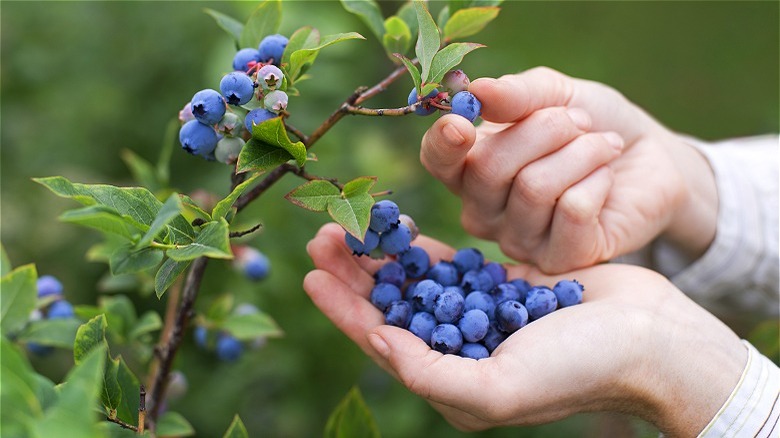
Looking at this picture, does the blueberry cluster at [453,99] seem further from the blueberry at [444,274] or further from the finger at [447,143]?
the blueberry at [444,274]

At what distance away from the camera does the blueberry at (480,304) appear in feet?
3.39

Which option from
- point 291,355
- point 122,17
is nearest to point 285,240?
point 291,355

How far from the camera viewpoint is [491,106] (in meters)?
1.04

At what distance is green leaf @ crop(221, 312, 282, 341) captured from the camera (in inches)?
49.4

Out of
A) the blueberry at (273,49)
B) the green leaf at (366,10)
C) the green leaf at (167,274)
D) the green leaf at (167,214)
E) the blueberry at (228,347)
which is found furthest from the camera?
the blueberry at (228,347)

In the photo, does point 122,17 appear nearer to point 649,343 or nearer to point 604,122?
point 604,122

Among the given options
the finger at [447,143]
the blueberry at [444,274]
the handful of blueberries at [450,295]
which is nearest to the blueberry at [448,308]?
the handful of blueberries at [450,295]

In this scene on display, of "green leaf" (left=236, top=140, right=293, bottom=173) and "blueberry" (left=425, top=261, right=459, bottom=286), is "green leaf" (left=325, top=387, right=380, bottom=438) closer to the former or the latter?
"blueberry" (left=425, top=261, right=459, bottom=286)

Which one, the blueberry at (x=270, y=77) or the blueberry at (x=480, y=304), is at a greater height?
the blueberry at (x=270, y=77)

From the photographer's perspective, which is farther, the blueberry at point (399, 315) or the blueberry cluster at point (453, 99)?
the blueberry at point (399, 315)

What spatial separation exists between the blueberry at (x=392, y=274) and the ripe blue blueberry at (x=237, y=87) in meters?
0.38

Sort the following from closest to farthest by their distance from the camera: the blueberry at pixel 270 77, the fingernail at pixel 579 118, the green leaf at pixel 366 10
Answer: the blueberry at pixel 270 77
the green leaf at pixel 366 10
the fingernail at pixel 579 118

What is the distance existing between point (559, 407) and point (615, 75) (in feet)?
9.65

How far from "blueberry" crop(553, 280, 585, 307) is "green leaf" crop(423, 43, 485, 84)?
423 millimetres
